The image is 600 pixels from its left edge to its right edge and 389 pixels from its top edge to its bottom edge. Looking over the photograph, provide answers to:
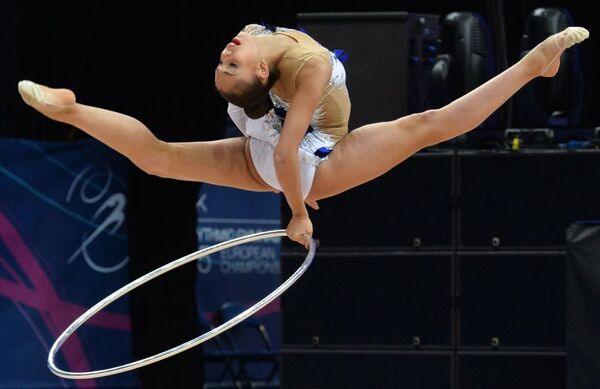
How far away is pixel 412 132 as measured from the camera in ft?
18.6

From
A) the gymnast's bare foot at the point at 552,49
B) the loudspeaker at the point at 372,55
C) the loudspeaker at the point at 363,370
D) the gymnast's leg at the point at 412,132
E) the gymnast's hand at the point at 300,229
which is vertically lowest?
the loudspeaker at the point at 363,370

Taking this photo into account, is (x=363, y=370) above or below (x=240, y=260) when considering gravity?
below

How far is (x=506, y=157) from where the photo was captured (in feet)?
24.9

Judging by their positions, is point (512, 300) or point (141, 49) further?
point (141, 49)

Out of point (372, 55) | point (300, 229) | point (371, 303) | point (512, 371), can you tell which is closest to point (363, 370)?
point (371, 303)

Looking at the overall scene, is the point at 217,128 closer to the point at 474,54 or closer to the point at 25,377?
the point at 25,377

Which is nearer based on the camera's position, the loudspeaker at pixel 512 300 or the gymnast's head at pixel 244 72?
the gymnast's head at pixel 244 72

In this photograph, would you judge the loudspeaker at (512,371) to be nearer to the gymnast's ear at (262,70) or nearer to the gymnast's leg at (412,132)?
the gymnast's leg at (412,132)

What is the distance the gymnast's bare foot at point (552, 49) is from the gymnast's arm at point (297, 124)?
910 millimetres

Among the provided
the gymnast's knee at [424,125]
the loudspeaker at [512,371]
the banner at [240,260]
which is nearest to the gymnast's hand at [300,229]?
the gymnast's knee at [424,125]

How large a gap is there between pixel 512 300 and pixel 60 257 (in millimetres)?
3762

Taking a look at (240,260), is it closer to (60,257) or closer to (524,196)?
(60,257)

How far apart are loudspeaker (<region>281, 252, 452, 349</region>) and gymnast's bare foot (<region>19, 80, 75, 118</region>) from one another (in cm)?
292

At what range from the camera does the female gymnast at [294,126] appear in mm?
5305
